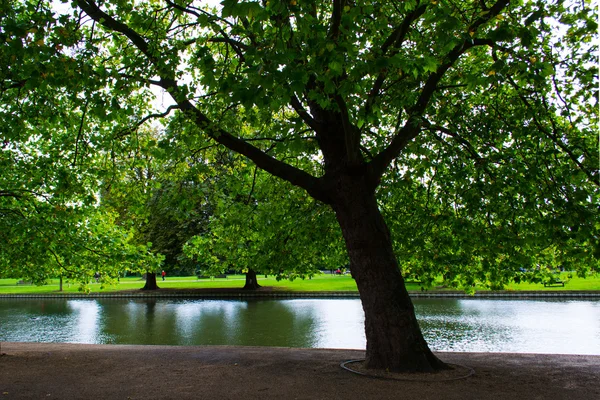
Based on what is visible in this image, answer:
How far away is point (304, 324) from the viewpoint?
20328mm

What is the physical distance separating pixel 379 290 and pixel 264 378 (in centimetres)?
220

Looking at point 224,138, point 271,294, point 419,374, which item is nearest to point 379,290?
point 419,374

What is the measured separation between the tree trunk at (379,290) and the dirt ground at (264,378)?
20.3 inches

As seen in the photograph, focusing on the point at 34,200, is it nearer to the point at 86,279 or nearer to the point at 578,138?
the point at 86,279

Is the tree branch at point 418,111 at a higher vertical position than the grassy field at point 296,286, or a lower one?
higher

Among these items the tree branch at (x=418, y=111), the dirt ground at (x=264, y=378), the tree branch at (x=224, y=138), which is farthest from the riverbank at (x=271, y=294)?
the tree branch at (x=224, y=138)

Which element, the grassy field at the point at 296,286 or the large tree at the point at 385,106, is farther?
the grassy field at the point at 296,286

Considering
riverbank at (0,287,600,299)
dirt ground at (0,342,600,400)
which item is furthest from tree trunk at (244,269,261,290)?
dirt ground at (0,342,600,400)

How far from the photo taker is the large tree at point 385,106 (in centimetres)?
554

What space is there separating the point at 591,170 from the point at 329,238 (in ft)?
17.3

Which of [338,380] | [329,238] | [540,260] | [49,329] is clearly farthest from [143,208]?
[49,329]

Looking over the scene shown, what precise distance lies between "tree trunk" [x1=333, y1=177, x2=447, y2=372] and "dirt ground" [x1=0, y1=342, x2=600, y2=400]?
20.3 inches

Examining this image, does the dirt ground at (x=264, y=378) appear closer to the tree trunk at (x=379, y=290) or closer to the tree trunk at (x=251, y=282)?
the tree trunk at (x=379, y=290)

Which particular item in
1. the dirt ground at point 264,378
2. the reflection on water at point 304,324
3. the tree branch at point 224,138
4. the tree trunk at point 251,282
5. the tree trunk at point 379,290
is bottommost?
the reflection on water at point 304,324
